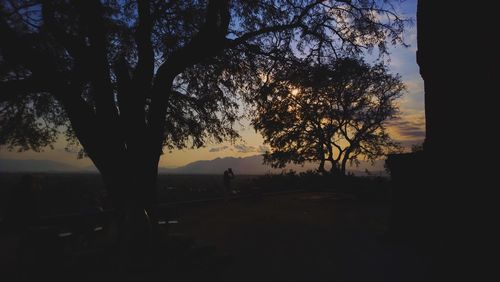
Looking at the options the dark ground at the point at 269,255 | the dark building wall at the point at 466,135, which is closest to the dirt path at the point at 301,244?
the dark ground at the point at 269,255

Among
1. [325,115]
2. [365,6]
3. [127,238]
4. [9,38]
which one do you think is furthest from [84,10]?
[325,115]

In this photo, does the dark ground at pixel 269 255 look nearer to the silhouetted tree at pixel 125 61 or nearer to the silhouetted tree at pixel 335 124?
the silhouetted tree at pixel 125 61

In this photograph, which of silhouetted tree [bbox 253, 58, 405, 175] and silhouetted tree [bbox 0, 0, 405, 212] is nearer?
silhouetted tree [bbox 0, 0, 405, 212]

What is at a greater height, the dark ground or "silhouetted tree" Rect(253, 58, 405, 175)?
"silhouetted tree" Rect(253, 58, 405, 175)

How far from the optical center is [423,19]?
3029mm

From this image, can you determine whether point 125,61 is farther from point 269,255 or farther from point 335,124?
point 335,124

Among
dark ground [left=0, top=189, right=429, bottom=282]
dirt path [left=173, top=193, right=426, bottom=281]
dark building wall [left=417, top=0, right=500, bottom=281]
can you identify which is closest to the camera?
dark building wall [left=417, top=0, right=500, bottom=281]

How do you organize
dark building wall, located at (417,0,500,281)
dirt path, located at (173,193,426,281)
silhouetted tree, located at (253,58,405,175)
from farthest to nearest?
silhouetted tree, located at (253,58,405,175) < dirt path, located at (173,193,426,281) < dark building wall, located at (417,0,500,281)

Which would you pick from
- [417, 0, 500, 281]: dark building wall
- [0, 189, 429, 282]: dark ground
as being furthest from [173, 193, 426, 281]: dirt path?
[417, 0, 500, 281]: dark building wall

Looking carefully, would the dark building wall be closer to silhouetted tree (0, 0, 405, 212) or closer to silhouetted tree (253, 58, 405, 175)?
silhouetted tree (0, 0, 405, 212)

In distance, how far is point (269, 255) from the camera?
29.3 ft

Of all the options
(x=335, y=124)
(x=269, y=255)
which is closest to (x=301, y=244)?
Answer: (x=269, y=255)

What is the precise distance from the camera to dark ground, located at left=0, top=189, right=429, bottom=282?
24.1 feet

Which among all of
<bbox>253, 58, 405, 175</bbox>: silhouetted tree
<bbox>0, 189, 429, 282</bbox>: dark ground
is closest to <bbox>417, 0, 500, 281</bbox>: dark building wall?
<bbox>0, 189, 429, 282</bbox>: dark ground
